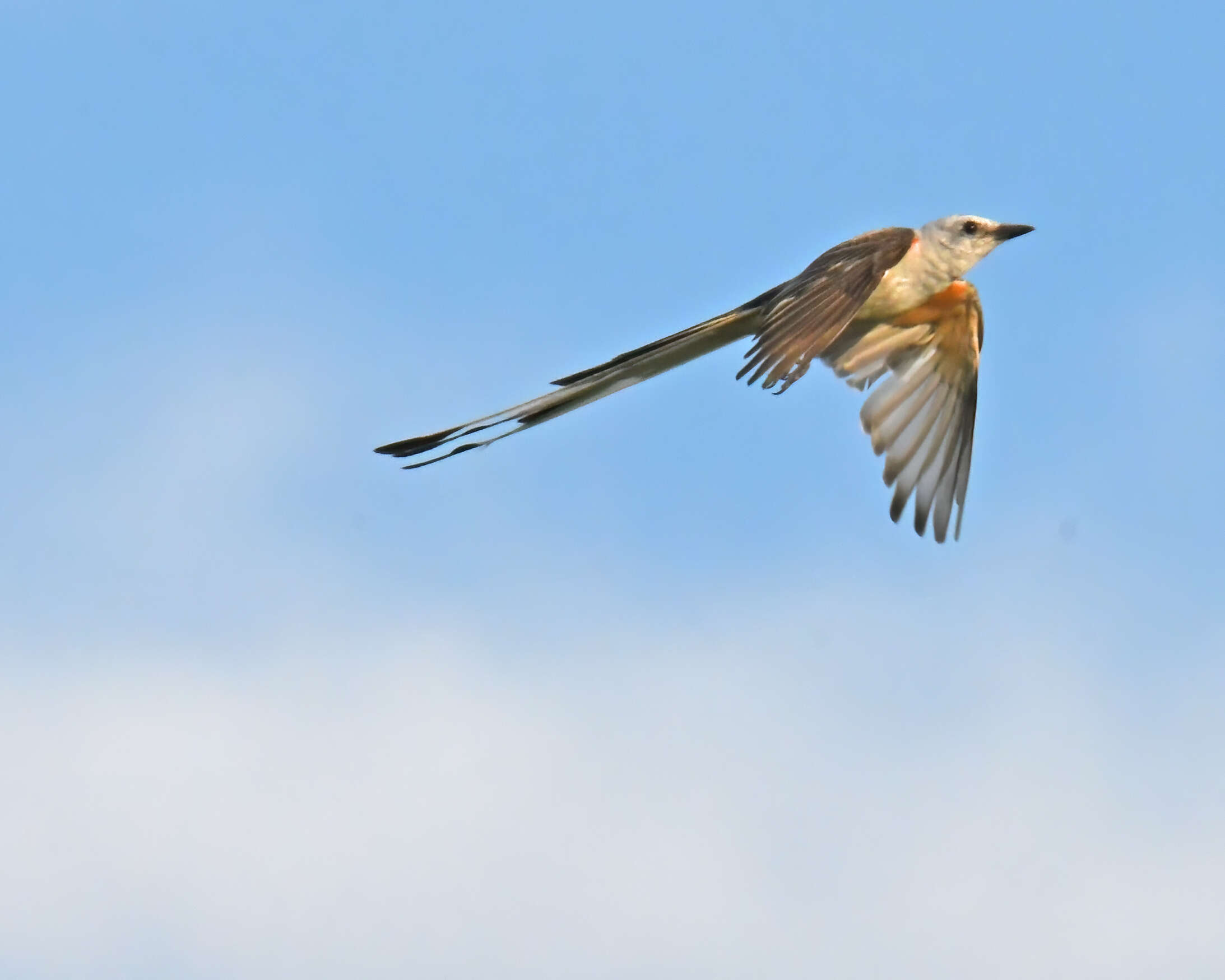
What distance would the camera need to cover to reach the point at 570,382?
21.0ft

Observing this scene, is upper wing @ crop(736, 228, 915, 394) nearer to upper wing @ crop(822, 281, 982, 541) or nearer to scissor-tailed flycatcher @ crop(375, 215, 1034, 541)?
scissor-tailed flycatcher @ crop(375, 215, 1034, 541)

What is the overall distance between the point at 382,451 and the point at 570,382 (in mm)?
740

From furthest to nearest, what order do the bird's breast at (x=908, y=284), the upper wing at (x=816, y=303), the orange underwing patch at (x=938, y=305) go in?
the orange underwing patch at (x=938, y=305) → the bird's breast at (x=908, y=284) → the upper wing at (x=816, y=303)

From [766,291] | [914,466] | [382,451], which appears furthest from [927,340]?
[382,451]

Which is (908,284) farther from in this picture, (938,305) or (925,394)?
(925,394)

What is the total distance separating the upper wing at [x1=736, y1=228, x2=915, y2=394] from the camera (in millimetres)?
6066

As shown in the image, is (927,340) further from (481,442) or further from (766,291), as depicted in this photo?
(481,442)

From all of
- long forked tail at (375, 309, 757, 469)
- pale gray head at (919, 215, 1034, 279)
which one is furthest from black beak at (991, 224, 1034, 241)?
long forked tail at (375, 309, 757, 469)

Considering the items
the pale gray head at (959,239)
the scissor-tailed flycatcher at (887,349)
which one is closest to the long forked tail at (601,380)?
the scissor-tailed flycatcher at (887,349)

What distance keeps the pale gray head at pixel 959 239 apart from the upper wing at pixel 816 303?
0.15 m

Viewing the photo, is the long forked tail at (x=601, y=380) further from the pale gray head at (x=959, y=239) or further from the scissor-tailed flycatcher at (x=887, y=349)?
the pale gray head at (x=959, y=239)

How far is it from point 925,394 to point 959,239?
35.8 inches

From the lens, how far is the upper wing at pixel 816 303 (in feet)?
19.9

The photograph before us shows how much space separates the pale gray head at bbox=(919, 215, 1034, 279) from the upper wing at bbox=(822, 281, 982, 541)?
0.42 meters
